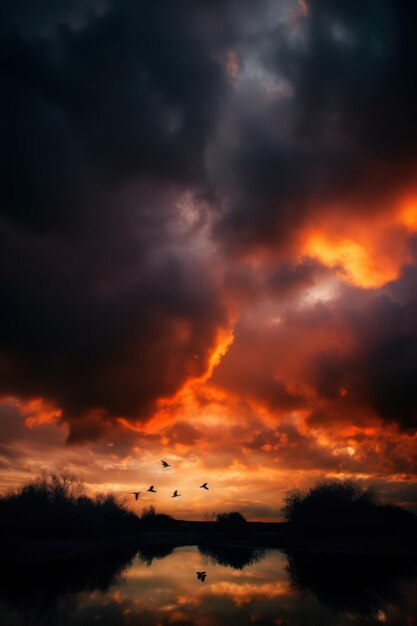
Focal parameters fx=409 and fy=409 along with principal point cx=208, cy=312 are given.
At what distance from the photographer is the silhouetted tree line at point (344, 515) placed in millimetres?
76000

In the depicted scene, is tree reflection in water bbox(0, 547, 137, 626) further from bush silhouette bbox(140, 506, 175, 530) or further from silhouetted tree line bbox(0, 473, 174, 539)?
bush silhouette bbox(140, 506, 175, 530)

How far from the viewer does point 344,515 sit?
79188 mm

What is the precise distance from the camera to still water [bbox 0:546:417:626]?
2258 cm

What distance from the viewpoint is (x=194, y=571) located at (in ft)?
143

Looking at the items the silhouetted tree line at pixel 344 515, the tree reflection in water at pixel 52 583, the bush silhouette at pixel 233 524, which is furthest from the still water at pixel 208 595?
the bush silhouette at pixel 233 524

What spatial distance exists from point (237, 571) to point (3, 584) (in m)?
23.1

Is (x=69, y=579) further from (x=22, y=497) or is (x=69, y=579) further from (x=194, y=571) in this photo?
(x=22, y=497)

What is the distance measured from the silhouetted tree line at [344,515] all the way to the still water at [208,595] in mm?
29372

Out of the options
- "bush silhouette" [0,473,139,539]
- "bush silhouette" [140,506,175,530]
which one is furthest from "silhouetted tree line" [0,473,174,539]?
"bush silhouette" [140,506,175,530]

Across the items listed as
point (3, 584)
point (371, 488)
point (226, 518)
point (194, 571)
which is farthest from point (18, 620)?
point (226, 518)

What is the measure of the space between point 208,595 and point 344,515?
2319 inches

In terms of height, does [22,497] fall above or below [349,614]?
above

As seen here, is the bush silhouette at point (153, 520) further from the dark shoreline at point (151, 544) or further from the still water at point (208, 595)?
the still water at point (208, 595)

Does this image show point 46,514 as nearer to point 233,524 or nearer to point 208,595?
point 208,595
